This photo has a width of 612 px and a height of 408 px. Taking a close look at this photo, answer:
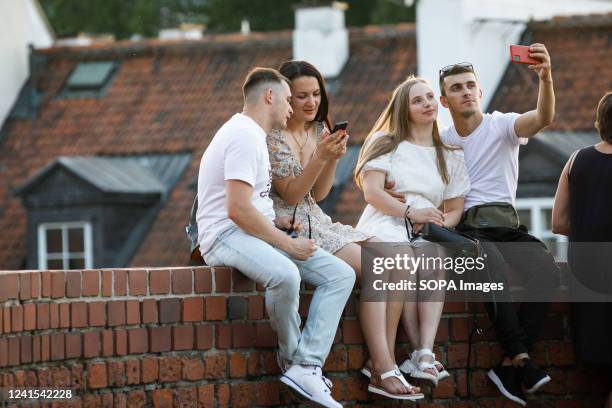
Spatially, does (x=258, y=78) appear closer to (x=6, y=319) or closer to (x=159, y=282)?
(x=159, y=282)

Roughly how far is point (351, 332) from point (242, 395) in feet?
2.05

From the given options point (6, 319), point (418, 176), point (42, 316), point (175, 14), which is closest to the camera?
point (6, 319)

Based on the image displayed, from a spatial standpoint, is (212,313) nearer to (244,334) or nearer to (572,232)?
(244,334)

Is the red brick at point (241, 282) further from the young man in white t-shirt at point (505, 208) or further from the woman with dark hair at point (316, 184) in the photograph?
the young man in white t-shirt at point (505, 208)

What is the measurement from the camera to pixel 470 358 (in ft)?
26.7

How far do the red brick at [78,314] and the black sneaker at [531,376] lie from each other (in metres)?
2.12

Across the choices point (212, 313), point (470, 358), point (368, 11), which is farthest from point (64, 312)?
point (368, 11)

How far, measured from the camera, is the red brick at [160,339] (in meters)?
7.41

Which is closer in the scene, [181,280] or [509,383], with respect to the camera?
[181,280]

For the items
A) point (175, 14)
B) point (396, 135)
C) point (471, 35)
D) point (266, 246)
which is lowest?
point (266, 246)

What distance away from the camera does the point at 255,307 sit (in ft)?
25.1

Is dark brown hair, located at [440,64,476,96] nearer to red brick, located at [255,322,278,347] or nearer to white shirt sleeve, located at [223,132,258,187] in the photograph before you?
white shirt sleeve, located at [223,132,258,187]

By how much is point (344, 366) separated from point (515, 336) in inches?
32.8

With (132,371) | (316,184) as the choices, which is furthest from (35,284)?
(316,184)
